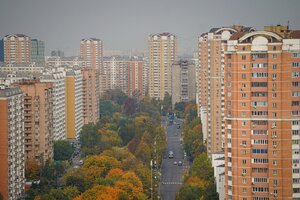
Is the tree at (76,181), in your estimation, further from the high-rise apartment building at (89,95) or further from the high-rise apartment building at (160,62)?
the high-rise apartment building at (160,62)

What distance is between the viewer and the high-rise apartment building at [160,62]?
29453 mm

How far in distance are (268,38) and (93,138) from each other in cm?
982

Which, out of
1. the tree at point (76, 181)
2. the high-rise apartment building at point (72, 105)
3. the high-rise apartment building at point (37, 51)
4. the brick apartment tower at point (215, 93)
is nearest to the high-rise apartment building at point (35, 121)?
the tree at point (76, 181)

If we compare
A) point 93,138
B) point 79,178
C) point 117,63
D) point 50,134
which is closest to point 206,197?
point 79,178

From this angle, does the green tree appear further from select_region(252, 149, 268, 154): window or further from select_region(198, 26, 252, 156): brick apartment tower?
select_region(198, 26, 252, 156): brick apartment tower

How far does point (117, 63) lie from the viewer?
34656 mm

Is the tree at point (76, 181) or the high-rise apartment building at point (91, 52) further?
the high-rise apartment building at point (91, 52)

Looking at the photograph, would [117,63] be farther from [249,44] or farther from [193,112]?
[249,44]

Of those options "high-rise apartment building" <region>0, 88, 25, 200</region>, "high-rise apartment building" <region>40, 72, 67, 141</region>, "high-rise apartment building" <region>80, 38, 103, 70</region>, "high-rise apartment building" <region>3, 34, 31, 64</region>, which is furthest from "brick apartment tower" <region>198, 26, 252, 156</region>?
"high-rise apartment building" <region>80, 38, 103, 70</region>

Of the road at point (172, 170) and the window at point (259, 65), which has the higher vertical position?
the window at point (259, 65)

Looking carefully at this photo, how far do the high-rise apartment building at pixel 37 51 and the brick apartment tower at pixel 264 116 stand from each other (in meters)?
24.1

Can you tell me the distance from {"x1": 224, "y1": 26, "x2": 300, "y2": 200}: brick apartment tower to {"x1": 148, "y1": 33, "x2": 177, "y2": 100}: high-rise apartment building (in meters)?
20.4

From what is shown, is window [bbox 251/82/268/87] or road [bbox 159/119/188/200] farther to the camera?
road [bbox 159/119/188/200]

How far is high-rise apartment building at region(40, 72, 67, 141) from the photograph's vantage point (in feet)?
58.9
